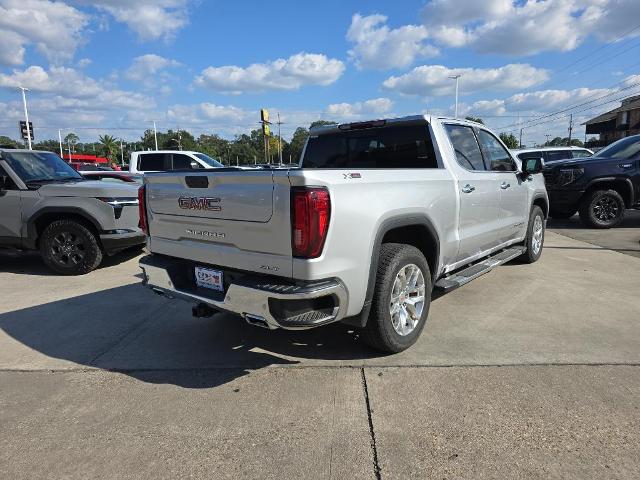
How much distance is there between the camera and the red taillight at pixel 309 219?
2684 mm

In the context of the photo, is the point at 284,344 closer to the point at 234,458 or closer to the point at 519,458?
the point at 234,458

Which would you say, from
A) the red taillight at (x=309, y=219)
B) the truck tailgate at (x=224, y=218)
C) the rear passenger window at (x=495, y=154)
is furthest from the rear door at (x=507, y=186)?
the truck tailgate at (x=224, y=218)

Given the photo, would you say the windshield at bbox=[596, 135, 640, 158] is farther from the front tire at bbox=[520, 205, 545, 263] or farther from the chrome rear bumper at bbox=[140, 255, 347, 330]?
the chrome rear bumper at bbox=[140, 255, 347, 330]

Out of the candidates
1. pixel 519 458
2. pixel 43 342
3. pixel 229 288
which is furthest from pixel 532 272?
pixel 43 342

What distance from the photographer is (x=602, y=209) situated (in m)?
9.72

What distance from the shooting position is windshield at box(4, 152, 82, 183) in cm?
666

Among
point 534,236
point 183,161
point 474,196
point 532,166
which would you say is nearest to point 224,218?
point 474,196

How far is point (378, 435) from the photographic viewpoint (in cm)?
257

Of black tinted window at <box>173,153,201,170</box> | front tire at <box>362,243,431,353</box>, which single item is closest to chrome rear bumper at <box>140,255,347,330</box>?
front tire at <box>362,243,431,353</box>

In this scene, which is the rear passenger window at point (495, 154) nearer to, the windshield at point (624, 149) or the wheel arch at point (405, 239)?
the wheel arch at point (405, 239)

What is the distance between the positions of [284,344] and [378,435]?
1.46m

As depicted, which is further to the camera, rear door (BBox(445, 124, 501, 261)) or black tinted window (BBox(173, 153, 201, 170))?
black tinted window (BBox(173, 153, 201, 170))

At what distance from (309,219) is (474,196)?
7.83 feet

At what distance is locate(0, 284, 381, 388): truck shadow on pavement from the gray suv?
62.2 inches
